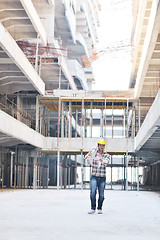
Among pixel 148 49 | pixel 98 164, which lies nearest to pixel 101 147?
pixel 98 164

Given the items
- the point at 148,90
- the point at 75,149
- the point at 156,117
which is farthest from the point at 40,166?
the point at 156,117

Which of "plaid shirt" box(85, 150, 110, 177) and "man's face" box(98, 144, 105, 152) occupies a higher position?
"man's face" box(98, 144, 105, 152)

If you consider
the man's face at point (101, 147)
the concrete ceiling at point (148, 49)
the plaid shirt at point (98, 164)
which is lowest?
the plaid shirt at point (98, 164)

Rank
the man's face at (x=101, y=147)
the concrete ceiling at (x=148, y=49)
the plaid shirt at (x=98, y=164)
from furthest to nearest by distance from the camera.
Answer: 1. the concrete ceiling at (x=148, y=49)
2. the plaid shirt at (x=98, y=164)
3. the man's face at (x=101, y=147)

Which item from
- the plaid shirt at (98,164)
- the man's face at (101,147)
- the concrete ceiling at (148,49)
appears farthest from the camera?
the concrete ceiling at (148,49)

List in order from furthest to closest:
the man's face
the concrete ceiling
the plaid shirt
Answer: the concrete ceiling < the plaid shirt < the man's face

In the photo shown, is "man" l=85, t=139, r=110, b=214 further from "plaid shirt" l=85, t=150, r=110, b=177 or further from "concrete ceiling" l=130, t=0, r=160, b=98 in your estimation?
"concrete ceiling" l=130, t=0, r=160, b=98

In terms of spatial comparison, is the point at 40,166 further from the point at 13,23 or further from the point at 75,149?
the point at 13,23

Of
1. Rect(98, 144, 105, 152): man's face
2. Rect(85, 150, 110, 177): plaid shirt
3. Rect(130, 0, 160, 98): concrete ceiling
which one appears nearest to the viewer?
Rect(98, 144, 105, 152): man's face

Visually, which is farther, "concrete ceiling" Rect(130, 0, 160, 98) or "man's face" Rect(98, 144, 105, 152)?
"concrete ceiling" Rect(130, 0, 160, 98)

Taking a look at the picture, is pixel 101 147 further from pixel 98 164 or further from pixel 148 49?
pixel 148 49

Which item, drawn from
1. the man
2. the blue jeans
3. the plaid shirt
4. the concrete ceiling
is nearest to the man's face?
the man

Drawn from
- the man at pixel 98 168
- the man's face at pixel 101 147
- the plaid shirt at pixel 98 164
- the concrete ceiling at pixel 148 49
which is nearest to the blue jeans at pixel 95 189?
the man at pixel 98 168

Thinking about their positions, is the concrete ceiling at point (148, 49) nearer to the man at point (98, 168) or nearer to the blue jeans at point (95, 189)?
the man at point (98, 168)
